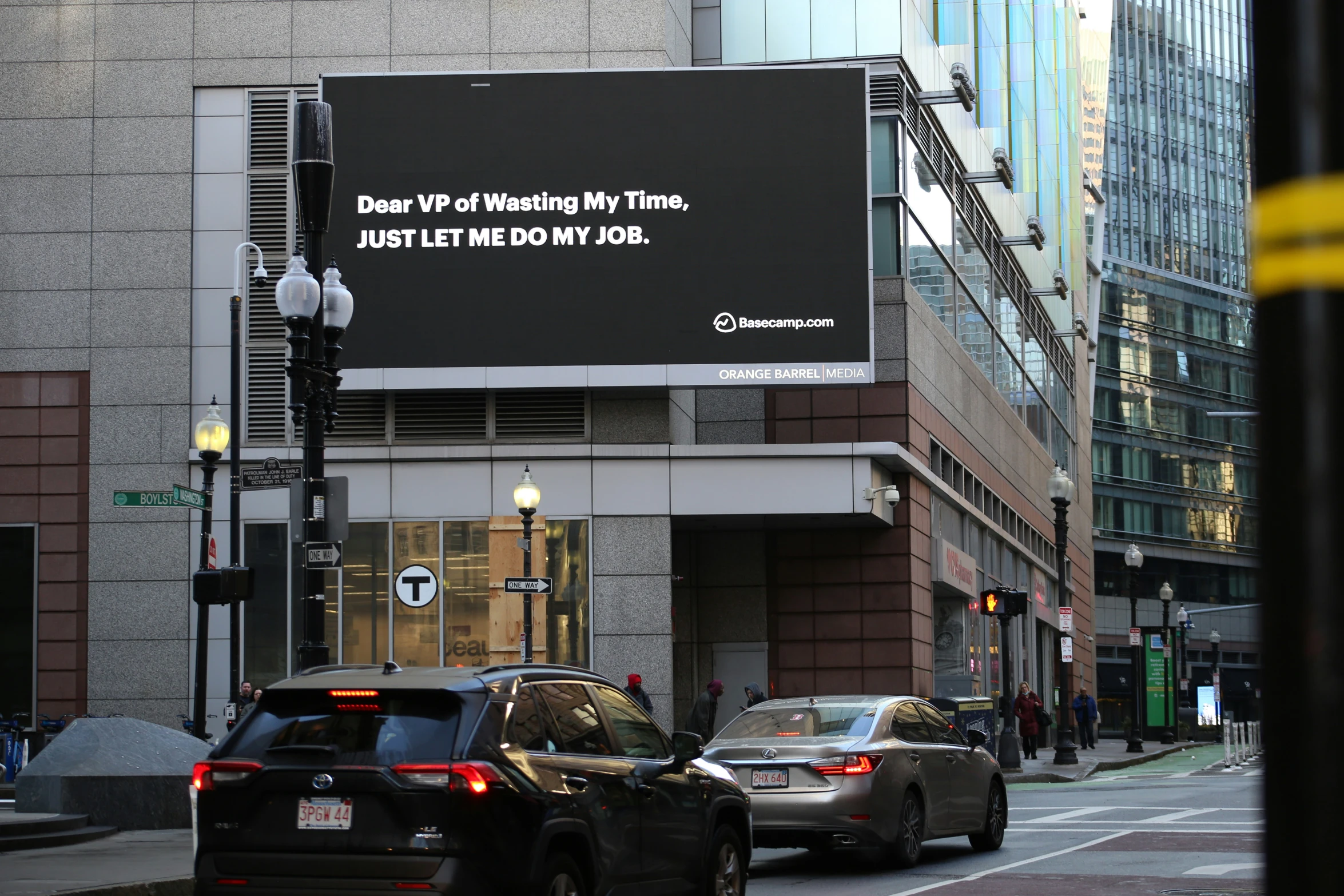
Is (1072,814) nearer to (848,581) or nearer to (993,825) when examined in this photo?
(993,825)

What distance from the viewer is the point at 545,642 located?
32.7 meters

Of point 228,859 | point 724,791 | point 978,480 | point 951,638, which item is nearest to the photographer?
point 228,859

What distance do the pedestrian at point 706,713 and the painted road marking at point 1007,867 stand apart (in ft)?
30.6

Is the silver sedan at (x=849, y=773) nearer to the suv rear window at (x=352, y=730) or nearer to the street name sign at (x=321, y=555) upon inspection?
the street name sign at (x=321, y=555)

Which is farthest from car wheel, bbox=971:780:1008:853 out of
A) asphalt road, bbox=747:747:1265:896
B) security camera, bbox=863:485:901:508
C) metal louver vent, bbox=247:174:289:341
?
metal louver vent, bbox=247:174:289:341

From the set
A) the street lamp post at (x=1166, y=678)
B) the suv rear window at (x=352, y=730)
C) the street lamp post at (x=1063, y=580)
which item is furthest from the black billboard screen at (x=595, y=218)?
the street lamp post at (x=1166, y=678)

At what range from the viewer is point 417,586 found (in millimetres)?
26797

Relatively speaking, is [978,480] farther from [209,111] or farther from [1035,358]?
[209,111]

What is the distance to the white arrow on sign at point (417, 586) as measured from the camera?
2661 centimetres

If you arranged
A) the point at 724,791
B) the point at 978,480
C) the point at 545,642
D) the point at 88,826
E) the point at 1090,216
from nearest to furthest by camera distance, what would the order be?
the point at 724,791 → the point at 88,826 → the point at 545,642 → the point at 978,480 → the point at 1090,216

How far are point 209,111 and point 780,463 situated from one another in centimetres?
1332

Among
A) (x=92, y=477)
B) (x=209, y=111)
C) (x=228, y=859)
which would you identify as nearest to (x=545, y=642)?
(x=92, y=477)

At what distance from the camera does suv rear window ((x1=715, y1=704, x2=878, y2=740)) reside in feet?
50.9

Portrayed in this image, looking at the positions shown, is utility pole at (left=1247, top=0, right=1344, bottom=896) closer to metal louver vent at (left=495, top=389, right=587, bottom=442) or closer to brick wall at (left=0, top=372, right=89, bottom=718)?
metal louver vent at (left=495, top=389, right=587, bottom=442)
